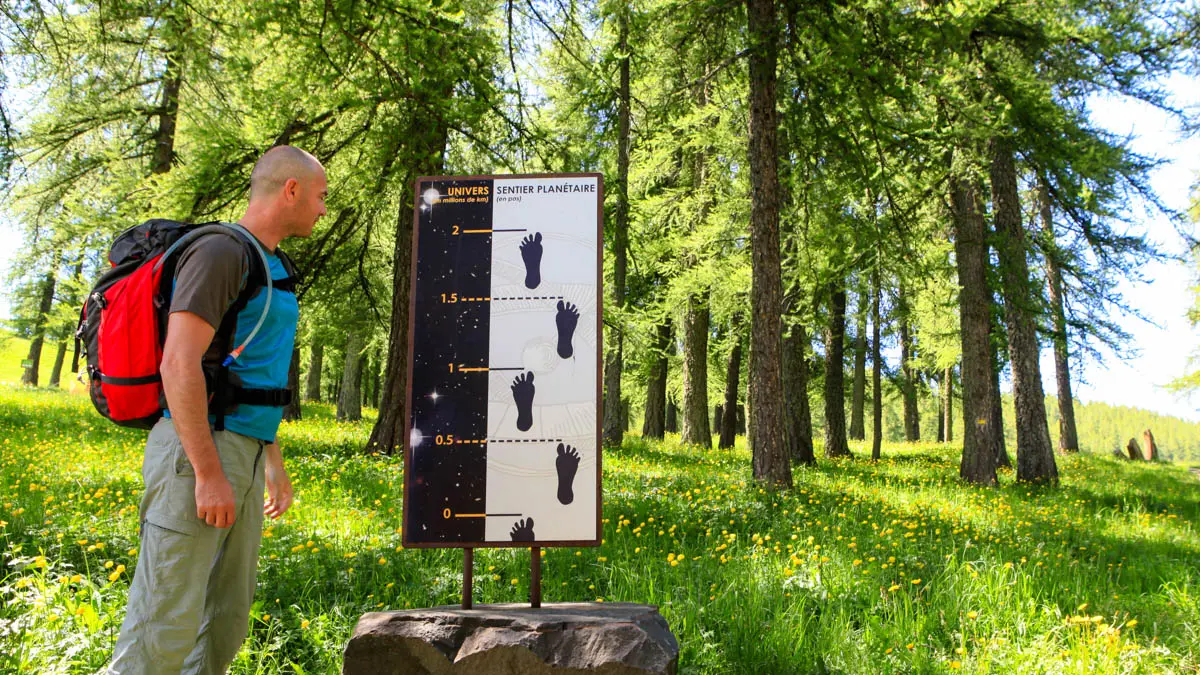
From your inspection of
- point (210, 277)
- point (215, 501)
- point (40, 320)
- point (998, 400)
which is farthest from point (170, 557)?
point (40, 320)

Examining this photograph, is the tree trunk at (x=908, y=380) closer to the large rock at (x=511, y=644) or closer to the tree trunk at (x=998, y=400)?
the tree trunk at (x=998, y=400)

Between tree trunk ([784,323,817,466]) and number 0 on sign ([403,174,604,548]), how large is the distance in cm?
1058

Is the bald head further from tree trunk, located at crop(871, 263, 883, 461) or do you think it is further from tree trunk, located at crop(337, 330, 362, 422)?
tree trunk, located at crop(337, 330, 362, 422)

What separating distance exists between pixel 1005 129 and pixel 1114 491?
6.40m

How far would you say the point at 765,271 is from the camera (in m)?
9.10

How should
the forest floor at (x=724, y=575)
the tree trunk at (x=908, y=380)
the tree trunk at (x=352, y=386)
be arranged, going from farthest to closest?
1. the tree trunk at (x=908, y=380)
2. the tree trunk at (x=352, y=386)
3. the forest floor at (x=724, y=575)

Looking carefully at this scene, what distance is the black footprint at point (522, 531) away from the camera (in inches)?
145

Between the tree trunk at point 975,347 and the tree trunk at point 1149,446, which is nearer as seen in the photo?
the tree trunk at point 975,347

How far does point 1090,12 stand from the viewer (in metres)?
12.4

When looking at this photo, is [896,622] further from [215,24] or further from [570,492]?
[215,24]

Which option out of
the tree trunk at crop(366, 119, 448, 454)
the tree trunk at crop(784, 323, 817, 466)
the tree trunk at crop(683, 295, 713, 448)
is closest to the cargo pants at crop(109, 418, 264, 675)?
the tree trunk at crop(366, 119, 448, 454)

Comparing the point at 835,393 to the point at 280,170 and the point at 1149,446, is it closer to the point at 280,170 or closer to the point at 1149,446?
the point at 280,170

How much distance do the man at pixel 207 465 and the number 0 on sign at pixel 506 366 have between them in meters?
0.89

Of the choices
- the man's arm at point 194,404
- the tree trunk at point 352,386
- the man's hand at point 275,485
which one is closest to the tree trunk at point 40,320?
the tree trunk at point 352,386
